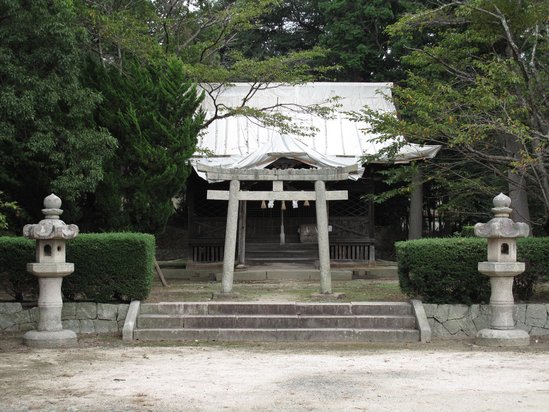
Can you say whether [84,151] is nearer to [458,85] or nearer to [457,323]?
[457,323]

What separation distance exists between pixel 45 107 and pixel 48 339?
4.57 meters

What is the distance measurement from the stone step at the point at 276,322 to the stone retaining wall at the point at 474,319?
479 mm

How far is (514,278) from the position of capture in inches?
527

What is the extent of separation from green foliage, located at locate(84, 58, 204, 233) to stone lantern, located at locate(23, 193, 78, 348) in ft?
13.8

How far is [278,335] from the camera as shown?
40.9 ft

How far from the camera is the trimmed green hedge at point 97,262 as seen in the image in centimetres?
→ 1300

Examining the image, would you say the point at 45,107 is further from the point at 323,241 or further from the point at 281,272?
the point at 281,272

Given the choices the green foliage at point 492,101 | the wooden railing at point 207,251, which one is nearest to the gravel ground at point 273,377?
the green foliage at point 492,101

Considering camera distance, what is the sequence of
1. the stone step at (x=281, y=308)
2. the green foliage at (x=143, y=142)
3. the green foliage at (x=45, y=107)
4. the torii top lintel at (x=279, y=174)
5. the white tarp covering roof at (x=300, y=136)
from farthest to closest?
the white tarp covering roof at (x=300, y=136)
the green foliage at (x=143, y=142)
the torii top lintel at (x=279, y=174)
the green foliage at (x=45, y=107)
the stone step at (x=281, y=308)

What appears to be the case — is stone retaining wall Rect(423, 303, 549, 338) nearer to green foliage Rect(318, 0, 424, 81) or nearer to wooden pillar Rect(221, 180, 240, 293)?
wooden pillar Rect(221, 180, 240, 293)

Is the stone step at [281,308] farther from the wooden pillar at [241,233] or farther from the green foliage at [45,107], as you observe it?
the wooden pillar at [241,233]

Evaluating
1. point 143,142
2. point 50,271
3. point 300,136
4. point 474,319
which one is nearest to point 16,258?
point 50,271

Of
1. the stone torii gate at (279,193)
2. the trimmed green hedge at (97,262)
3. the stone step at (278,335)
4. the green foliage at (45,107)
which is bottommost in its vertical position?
the stone step at (278,335)

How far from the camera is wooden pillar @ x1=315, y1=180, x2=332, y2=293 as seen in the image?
15.1 m
